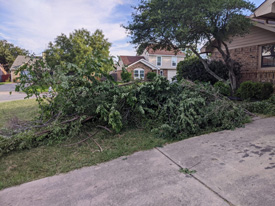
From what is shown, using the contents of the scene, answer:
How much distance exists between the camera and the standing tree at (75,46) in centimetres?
2841

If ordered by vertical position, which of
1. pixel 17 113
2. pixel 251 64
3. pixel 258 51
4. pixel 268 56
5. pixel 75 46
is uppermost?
pixel 75 46

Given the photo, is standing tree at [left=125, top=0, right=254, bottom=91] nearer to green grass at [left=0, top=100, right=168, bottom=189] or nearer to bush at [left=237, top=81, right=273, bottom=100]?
bush at [left=237, top=81, right=273, bottom=100]

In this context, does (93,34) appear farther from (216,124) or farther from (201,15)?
(216,124)

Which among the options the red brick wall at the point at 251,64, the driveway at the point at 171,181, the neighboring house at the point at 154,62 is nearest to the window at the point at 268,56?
the red brick wall at the point at 251,64

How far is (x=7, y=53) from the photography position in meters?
51.2

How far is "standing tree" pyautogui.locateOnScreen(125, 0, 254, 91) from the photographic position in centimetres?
761

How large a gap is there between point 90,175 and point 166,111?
2665mm

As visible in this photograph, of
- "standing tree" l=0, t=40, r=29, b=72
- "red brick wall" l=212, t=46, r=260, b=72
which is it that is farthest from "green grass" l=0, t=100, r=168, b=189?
"standing tree" l=0, t=40, r=29, b=72

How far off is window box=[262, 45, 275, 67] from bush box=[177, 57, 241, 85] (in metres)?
1.21

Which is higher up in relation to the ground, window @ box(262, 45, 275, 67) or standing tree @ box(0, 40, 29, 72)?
standing tree @ box(0, 40, 29, 72)

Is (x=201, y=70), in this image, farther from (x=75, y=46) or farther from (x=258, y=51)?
(x=75, y=46)

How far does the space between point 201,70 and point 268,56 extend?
3.37m

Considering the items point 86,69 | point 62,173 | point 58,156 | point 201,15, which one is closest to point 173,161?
point 62,173

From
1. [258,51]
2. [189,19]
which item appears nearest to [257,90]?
[258,51]
